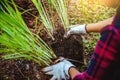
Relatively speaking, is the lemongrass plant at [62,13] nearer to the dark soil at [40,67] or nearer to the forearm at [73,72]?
the dark soil at [40,67]

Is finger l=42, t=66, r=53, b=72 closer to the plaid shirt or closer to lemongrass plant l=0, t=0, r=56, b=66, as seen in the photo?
lemongrass plant l=0, t=0, r=56, b=66

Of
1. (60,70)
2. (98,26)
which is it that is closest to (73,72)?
(60,70)

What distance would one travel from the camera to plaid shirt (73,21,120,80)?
50.4 inches

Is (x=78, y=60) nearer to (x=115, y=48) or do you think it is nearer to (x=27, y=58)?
(x=27, y=58)

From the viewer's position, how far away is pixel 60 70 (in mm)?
2002

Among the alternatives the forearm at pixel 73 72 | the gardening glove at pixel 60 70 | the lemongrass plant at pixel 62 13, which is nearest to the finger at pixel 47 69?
the gardening glove at pixel 60 70

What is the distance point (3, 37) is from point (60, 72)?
443mm

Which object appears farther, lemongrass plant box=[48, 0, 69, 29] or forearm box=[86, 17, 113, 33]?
lemongrass plant box=[48, 0, 69, 29]

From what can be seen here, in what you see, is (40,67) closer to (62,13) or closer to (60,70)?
(60,70)

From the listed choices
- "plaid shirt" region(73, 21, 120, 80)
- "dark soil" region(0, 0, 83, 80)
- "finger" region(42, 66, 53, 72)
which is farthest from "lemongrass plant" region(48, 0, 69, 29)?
"plaid shirt" region(73, 21, 120, 80)

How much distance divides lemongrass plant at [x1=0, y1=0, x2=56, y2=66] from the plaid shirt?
2.01 ft

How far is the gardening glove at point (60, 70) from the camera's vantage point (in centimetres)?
197

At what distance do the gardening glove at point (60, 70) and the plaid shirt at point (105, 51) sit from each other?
511 millimetres

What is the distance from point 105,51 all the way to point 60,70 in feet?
2.31
